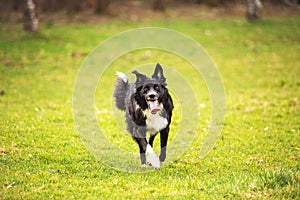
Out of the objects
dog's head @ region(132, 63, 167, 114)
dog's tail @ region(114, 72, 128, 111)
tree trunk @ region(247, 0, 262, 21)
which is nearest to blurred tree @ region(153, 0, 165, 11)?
tree trunk @ region(247, 0, 262, 21)

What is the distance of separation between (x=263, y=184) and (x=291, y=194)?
0.40 meters

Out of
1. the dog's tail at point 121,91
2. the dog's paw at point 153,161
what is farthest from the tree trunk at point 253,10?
the dog's paw at point 153,161

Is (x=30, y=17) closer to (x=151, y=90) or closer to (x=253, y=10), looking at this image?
(x=253, y=10)

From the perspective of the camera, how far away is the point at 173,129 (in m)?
9.49

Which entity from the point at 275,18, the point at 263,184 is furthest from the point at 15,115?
the point at 275,18

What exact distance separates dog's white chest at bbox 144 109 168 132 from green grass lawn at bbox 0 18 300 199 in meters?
0.70

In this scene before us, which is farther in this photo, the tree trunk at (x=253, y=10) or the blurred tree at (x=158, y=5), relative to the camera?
the blurred tree at (x=158, y=5)

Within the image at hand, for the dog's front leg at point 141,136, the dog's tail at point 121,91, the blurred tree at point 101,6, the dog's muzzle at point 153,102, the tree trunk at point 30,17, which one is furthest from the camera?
the blurred tree at point 101,6

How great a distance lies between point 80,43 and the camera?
65.6 ft

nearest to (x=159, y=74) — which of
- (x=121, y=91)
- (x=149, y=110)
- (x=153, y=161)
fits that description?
(x=149, y=110)

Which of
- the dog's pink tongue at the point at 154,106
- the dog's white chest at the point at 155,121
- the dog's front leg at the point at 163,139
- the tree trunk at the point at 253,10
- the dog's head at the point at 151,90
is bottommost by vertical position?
the dog's front leg at the point at 163,139

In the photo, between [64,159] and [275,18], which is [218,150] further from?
[275,18]

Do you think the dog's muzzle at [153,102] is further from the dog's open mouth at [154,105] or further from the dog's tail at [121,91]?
the dog's tail at [121,91]

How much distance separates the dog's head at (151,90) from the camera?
6.38m
